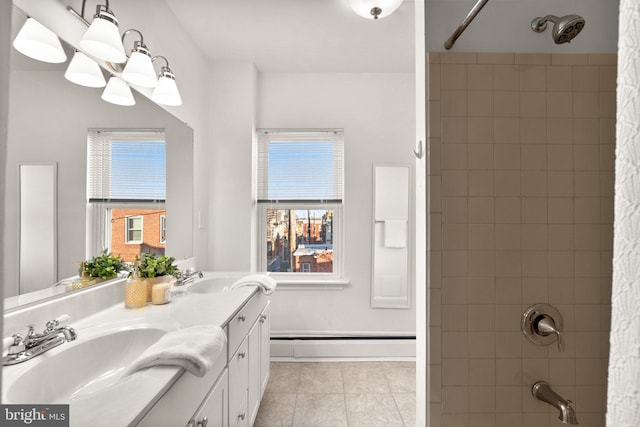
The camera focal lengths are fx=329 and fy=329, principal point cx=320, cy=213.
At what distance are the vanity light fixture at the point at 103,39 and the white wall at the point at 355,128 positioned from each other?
5.46 ft

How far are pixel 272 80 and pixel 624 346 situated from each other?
10.1 ft

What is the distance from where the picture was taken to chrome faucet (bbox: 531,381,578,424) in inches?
41.1

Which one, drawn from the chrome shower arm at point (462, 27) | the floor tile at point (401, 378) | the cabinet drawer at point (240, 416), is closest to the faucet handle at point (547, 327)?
the chrome shower arm at point (462, 27)

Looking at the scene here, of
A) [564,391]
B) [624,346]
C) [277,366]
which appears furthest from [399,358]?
[624,346]

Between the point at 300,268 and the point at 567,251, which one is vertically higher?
the point at 567,251

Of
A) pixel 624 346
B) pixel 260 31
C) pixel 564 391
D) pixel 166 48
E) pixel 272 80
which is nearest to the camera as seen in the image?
pixel 624 346

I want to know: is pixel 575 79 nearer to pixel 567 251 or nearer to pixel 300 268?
pixel 567 251

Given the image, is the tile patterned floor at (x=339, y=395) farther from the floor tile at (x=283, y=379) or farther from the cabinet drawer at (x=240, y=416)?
the cabinet drawer at (x=240, y=416)

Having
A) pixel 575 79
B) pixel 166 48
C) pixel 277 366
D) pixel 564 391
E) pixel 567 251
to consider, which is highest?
pixel 166 48

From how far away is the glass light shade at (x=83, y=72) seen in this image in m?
1.29

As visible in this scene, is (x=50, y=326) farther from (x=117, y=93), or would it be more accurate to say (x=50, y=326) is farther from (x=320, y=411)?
(x=320, y=411)

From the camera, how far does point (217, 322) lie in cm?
125

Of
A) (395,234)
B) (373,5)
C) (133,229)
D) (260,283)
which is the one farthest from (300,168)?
(133,229)

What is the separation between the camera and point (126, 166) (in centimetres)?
166
